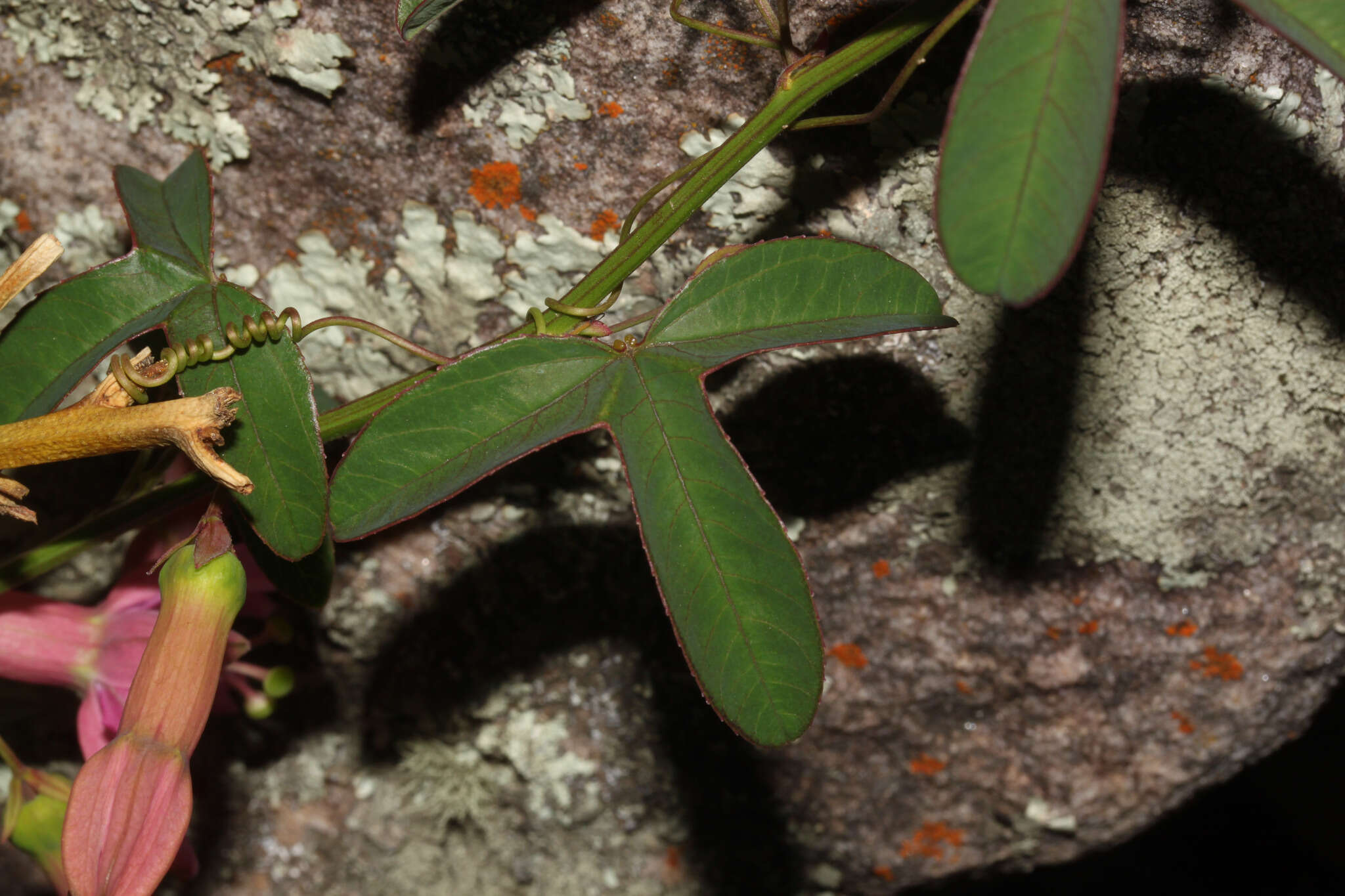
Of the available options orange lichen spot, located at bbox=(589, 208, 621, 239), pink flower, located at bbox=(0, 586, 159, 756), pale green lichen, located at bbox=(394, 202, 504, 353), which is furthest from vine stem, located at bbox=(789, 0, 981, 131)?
pink flower, located at bbox=(0, 586, 159, 756)

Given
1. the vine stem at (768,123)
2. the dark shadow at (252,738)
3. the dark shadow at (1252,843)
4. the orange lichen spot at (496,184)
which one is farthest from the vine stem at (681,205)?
the dark shadow at (1252,843)

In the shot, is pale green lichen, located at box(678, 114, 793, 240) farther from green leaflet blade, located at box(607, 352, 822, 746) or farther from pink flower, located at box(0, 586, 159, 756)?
pink flower, located at box(0, 586, 159, 756)

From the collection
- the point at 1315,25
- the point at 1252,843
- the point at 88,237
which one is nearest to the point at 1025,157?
the point at 1315,25

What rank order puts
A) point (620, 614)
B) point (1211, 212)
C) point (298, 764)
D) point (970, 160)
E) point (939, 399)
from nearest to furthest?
point (970, 160) < point (1211, 212) < point (939, 399) < point (620, 614) < point (298, 764)

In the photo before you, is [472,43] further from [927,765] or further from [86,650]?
[927,765]

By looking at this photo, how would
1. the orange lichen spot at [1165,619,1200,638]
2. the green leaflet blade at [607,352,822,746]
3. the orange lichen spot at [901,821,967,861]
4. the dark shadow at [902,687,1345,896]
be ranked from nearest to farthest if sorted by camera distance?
the green leaflet blade at [607,352,822,746] → the orange lichen spot at [1165,619,1200,638] → the orange lichen spot at [901,821,967,861] → the dark shadow at [902,687,1345,896]

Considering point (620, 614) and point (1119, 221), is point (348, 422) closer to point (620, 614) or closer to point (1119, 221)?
point (620, 614)

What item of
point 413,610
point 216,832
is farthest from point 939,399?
point 216,832

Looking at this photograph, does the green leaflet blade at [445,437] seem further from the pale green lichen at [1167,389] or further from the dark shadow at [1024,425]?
the dark shadow at [1024,425]
